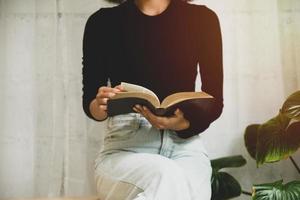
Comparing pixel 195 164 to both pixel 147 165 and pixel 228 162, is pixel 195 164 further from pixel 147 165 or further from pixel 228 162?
A: pixel 228 162

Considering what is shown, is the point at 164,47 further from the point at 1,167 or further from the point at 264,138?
the point at 1,167

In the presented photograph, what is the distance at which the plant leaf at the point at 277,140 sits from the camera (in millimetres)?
1323

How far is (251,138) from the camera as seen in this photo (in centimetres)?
148

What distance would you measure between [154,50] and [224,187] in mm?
582

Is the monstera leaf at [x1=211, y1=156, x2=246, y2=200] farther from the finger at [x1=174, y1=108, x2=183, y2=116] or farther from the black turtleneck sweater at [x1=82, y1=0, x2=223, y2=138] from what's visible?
the finger at [x1=174, y1=108, x2=183, y2=116]

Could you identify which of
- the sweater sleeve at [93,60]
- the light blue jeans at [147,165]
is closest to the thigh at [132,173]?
the light blue jeans at [147,165]

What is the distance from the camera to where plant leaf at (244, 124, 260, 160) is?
1471 millimetres

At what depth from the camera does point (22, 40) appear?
1.53m

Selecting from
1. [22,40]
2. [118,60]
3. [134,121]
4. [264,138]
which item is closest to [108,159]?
[134,121]

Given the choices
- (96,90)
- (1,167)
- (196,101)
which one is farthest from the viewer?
(1,167)

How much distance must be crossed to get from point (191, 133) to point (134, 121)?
0.18 m

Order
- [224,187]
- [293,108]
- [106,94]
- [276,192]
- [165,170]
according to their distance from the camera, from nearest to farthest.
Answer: [165,170] → [106,94] → [276,192] → [293,108] → [224,187]

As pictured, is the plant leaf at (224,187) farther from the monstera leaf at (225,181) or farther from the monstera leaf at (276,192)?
the monstera leaf at (276,192)

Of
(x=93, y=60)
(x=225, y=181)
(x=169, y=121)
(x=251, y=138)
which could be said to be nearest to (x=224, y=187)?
(x=225, y=181)
